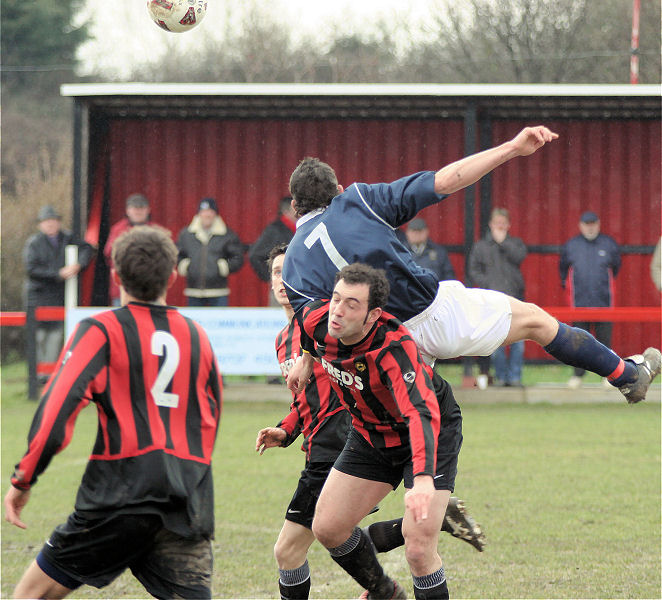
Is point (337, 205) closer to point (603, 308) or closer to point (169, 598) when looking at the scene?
point (169, 598)

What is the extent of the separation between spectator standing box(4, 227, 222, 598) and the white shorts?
1.24 m

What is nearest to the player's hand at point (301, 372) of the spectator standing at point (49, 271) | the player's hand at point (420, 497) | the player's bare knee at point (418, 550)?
the player's bare knee at point (418, 550)

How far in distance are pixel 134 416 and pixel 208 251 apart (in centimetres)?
951

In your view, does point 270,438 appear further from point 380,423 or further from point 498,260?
point 498,260

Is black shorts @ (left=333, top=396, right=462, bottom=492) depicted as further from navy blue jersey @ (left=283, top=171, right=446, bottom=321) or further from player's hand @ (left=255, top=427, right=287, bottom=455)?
navy blue jersey @ (left=283, top=171, right=446, bottom=321)

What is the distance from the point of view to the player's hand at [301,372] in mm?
4891

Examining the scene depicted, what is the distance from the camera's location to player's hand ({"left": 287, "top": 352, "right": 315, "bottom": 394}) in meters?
4.89

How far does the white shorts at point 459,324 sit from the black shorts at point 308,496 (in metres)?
0.77

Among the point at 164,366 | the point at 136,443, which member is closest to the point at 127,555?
the point at 136,443

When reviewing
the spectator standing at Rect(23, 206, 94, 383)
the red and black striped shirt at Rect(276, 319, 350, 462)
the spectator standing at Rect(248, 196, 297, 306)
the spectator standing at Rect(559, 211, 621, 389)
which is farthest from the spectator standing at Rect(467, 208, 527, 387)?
the red and black striped shirt at Rect(276, 319, 350, 462)

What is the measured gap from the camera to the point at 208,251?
13.1 m

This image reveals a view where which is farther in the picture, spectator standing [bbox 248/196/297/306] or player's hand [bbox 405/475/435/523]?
spectator standing [bbox 248/196/297/306]

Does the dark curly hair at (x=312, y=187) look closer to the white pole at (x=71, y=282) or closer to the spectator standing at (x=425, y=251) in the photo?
the spectator standing at (x=425, y=251)

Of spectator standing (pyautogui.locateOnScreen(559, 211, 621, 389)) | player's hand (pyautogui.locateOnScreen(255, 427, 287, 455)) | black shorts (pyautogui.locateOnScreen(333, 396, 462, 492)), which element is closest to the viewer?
black shorts (pyautogui.locateOnScreen(333, 396, 462, 492))
